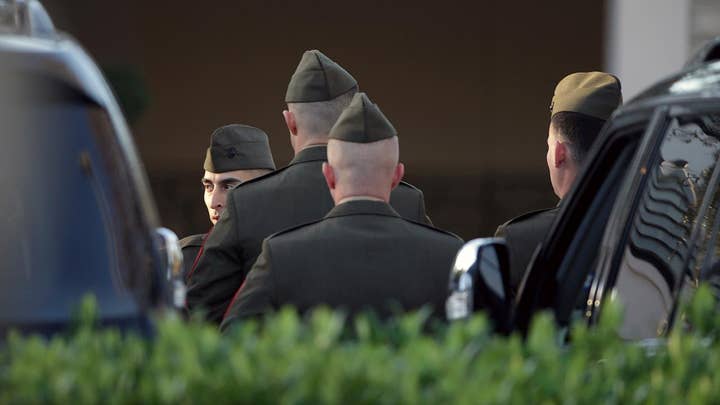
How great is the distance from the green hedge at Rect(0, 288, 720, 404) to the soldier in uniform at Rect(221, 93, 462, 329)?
136 cm

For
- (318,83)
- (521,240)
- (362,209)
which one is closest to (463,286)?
(362,209)

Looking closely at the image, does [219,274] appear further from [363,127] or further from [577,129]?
[577,129]

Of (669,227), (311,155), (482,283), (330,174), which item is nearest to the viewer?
(482,283)

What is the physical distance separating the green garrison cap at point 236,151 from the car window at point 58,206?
3145 millimetres

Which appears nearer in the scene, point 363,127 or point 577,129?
point 363,127

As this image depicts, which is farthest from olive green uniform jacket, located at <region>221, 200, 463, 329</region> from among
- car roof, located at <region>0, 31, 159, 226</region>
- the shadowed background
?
the shadowed background

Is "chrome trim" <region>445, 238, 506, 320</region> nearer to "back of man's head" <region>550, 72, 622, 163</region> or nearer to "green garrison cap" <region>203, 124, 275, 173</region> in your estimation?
"back of man's head" <region>550, 72, 622, 163</region>

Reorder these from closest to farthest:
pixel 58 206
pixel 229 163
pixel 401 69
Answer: pixel 58 206
pixel 229 163
pixel 401 69

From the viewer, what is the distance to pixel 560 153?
211 inches

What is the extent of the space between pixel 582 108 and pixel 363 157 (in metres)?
1.17

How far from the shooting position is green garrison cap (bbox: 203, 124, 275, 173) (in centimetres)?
656

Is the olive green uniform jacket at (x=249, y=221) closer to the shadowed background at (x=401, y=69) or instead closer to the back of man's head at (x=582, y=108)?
the back of man's head at (x=582, y=108)

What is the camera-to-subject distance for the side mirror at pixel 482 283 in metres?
3.79

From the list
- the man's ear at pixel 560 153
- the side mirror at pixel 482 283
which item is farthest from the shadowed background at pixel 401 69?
the side mirror at pixel 482 283
